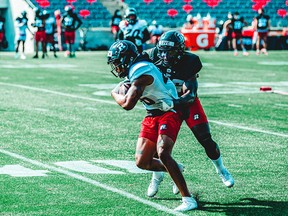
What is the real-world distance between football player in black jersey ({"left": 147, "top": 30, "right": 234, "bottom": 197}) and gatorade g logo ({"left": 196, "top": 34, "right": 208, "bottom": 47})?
96.8 feet

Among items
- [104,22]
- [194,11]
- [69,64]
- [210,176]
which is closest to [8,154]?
[210,176]

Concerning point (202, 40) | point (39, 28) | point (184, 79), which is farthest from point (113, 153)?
point (202, 40)

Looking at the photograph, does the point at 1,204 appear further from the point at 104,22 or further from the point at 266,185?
the point at 104,22

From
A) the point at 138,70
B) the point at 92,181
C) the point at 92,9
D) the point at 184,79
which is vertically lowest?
the point at 92,9

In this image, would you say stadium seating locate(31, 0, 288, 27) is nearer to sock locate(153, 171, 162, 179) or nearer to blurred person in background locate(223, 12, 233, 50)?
blurred person in background locate(223, 12, 233, 50)

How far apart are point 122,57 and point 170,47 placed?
0.58 meters

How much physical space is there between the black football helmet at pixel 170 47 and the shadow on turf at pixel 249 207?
1.24 meters

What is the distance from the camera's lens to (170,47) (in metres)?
7.41

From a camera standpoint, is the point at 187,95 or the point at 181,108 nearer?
the point at 181,108

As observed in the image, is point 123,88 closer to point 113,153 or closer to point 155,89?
point 155,89

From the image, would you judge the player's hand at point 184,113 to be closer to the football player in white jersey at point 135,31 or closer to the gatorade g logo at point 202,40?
the football player in white jersey at point 135,31

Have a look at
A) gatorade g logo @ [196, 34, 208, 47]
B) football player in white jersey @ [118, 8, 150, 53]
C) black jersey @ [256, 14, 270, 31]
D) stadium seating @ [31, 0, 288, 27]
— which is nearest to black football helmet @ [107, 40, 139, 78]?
football player in white jersey @ [118, 8, 150, 53]

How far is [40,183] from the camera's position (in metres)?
8.10

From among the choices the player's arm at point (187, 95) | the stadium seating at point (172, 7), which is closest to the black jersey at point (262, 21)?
the stadium seating at point (172, 7)
